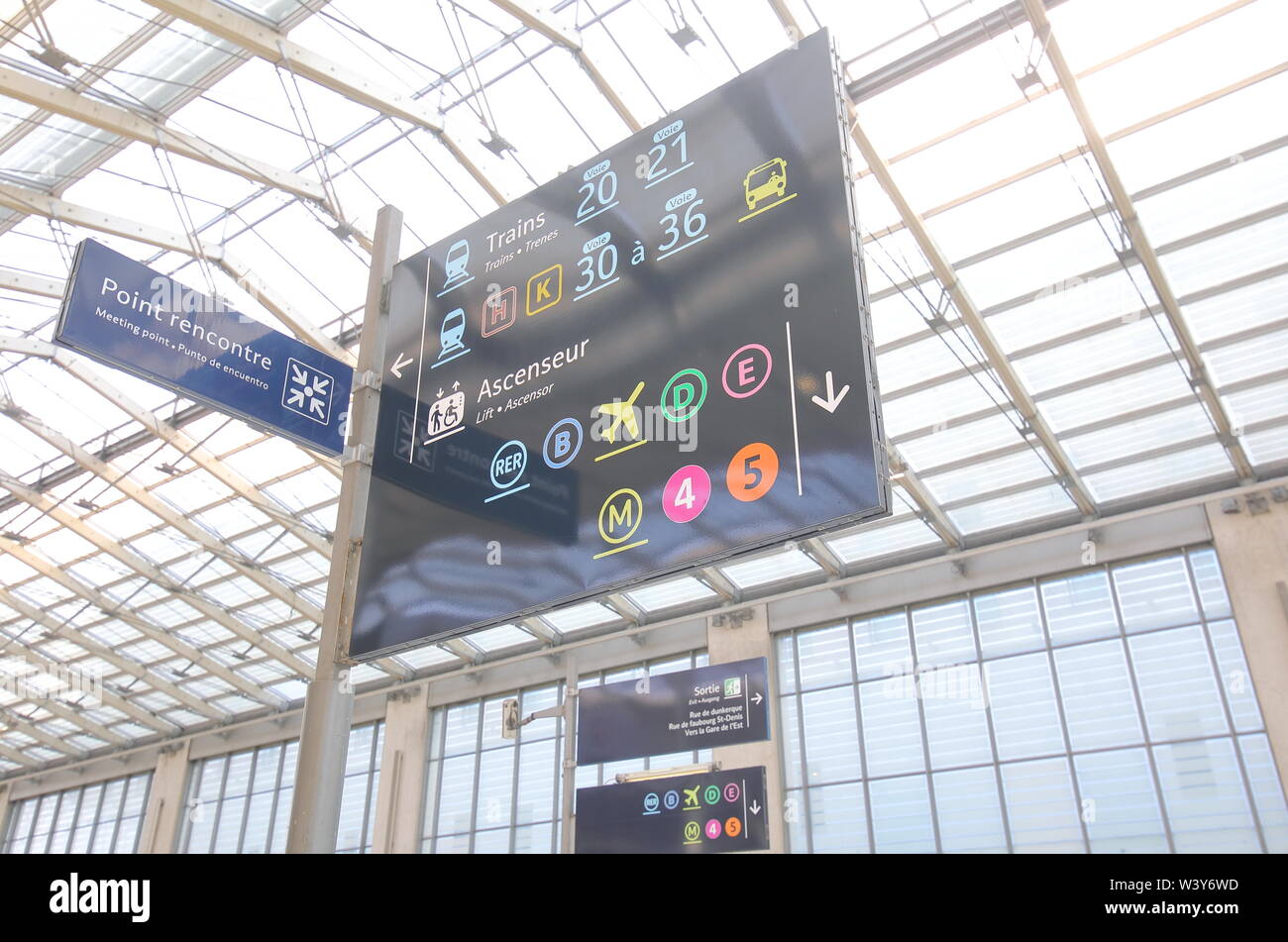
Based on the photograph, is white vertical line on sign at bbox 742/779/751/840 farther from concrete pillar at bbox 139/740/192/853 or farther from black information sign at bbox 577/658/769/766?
concrete pillar at bbox 139/740/192/853

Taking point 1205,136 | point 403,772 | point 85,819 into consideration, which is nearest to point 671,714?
point 1205,136

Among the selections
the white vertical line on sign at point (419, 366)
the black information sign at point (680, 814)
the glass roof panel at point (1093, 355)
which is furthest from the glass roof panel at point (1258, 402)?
the white vertical line on sign at point (419, 366)

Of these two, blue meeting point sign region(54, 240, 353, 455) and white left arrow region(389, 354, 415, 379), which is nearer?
blue meeting point sign region(54, 240, 353, 455)

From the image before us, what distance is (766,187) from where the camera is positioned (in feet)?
19.1

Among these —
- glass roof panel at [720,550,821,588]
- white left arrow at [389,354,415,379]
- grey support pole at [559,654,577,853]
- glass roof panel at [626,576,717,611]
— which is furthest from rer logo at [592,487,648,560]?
glass roof panel at [626,576,717,611]

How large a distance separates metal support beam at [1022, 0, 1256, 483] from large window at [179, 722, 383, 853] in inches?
924

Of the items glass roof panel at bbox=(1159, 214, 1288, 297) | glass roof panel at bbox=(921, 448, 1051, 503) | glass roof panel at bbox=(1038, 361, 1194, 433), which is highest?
glass roof panel at bbox=(1159, 214, 1288, 297)

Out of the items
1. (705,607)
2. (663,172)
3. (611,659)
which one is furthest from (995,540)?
(663,172)

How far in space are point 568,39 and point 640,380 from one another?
10940mm

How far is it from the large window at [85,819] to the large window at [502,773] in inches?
577

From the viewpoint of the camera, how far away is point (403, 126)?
17.8 m

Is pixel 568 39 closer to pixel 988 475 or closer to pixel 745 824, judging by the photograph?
pixel 745 824

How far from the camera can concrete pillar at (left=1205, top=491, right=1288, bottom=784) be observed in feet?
61.8
